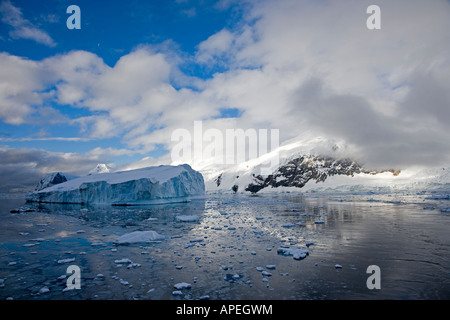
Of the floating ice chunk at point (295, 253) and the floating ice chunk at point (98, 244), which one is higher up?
the floating ice chunk at point (295, 253)

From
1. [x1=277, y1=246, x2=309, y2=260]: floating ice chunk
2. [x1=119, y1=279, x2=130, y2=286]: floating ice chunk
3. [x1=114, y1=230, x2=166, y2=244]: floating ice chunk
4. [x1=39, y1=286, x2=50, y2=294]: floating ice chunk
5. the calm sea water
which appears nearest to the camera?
the calm sea water

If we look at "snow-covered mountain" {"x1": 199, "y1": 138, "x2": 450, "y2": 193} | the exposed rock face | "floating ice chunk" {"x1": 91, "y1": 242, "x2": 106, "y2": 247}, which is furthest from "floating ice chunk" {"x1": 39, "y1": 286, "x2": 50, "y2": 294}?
the exposed rock face

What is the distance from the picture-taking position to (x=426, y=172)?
78.9m

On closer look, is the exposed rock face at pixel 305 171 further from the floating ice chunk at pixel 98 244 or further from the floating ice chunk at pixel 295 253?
the floating ice chunk at pixel 295 253

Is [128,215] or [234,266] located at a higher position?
[234,266]

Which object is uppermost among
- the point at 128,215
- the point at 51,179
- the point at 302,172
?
the point at 302,172

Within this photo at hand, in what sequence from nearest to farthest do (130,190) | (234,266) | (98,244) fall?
(234,266)
(98,244)
(130,190)

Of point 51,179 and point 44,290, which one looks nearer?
point 44,290

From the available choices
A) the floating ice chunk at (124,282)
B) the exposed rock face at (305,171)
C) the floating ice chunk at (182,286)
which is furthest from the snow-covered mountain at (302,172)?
the floating ice chunk at (182,286)

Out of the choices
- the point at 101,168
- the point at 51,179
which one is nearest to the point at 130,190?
the point at 51,179

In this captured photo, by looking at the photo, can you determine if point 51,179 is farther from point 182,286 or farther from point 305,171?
point 305,171

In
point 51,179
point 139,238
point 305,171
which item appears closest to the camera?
point 139,238

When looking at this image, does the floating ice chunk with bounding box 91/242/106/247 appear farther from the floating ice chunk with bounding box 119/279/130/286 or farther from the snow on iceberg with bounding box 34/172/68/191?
the snow on iceberg with bounding box 34/172/68/191
